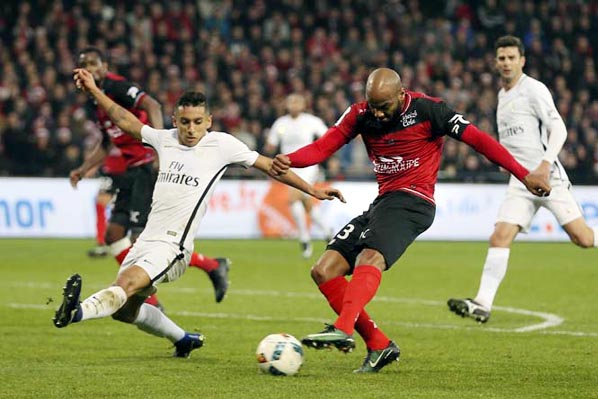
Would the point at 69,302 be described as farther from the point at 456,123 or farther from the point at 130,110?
the point at 130,110

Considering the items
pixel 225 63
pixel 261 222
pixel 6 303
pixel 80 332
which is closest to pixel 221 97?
pixel 225 63

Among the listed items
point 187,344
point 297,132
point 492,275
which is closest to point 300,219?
point 297,132

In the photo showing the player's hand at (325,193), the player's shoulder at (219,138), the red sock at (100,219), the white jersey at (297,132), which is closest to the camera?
the player's hand at (325,193)

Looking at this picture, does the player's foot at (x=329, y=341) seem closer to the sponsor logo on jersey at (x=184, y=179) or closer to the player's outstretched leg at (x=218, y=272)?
the sponsor logo on jersey at (x=184, y=179)

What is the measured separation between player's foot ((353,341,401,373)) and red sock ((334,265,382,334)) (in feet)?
1.49

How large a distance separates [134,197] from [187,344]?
2858 mm

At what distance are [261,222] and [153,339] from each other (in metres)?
12.2

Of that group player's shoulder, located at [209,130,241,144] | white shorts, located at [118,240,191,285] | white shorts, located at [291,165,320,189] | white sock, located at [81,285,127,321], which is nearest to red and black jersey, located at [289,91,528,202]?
player's shoulder, located at [209,130,241,144]

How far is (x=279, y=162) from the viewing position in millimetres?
8000

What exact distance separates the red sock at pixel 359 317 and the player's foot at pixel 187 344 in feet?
3.58

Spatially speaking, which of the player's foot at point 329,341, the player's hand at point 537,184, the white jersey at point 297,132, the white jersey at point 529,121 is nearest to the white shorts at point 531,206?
the white jersey at point 529,121

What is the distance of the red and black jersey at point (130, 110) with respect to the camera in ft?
35.1

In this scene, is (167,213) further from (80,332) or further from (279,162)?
(80,332)

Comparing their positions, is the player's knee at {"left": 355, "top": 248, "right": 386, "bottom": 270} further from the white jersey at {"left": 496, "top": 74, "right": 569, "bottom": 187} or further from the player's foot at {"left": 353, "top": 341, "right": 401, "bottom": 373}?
the white jersey at {"left": 496, "top": 74, "right": 569, "bottom": 187}
